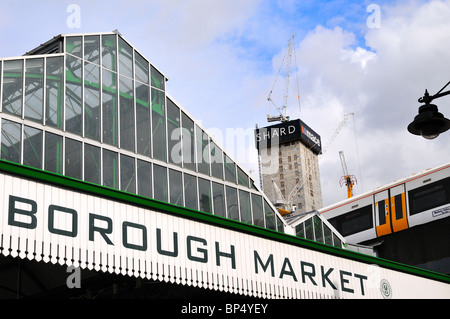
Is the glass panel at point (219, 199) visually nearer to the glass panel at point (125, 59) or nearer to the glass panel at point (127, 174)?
the glass panel at point (127, 174)

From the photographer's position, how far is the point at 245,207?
90.5 feet

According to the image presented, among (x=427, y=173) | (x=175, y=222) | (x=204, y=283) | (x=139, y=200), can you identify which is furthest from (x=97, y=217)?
(x=427, y=173)

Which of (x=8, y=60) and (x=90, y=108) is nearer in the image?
(x=8, y=60)

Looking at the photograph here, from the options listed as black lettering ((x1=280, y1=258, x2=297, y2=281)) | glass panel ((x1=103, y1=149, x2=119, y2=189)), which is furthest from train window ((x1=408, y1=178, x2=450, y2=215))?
glass panel ((x1=103, y1=149, x2=119, y2=189))

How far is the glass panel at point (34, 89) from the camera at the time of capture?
2077cm

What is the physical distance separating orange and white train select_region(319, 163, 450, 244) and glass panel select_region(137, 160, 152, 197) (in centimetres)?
1698

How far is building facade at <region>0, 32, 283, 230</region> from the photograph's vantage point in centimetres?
2066

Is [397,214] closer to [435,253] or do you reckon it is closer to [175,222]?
[435,253]

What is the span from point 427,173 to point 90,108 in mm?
19719

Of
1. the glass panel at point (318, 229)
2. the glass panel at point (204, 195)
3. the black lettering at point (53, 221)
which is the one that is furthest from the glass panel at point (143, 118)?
the glass panel at point (318, 229)

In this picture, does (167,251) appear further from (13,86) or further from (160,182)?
(13,86)

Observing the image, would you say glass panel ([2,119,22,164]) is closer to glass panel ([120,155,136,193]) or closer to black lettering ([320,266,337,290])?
glass panel ([120,155,136,193])

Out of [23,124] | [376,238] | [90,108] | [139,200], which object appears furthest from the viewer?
[376,238]

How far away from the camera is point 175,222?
16.3 metres
